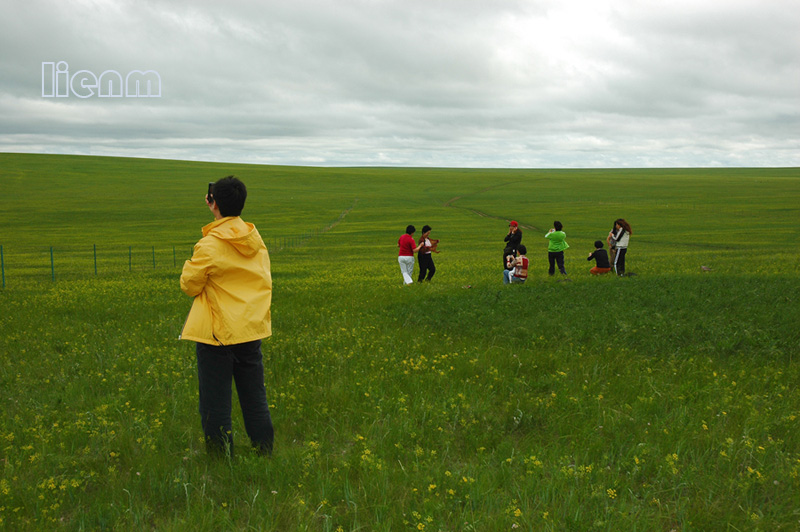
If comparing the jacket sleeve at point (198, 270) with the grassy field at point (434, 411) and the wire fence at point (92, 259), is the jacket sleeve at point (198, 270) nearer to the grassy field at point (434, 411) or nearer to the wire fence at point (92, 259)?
the grassy field at point (434, 411)

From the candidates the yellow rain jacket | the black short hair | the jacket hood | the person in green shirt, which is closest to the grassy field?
the yellow rain jacket

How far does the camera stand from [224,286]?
479 cm

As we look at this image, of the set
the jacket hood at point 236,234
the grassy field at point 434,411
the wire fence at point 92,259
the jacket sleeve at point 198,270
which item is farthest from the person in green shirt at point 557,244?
the wire fence at point 92,259

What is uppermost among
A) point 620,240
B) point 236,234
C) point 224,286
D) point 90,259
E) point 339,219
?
point 236,234

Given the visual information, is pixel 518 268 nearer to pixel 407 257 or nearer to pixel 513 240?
pixel 513 240

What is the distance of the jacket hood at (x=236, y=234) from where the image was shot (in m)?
4.70

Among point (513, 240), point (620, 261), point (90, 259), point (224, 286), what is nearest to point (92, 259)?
point (90, 259)

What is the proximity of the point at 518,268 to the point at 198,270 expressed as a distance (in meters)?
12.0

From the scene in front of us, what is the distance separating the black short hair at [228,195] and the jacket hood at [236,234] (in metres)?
0.08

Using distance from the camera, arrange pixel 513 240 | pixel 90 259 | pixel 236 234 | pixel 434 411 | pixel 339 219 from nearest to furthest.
A: pixel 236 234 → pixel 434 411 → pixel 513 240 → pixel 90 259 → pixel 339 219

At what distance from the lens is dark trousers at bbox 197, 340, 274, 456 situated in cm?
487

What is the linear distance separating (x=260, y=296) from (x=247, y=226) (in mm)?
613

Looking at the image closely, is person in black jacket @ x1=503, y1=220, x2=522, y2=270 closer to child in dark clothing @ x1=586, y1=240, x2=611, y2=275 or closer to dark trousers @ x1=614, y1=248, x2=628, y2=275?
child in dark clothing @ x1=586, y1=240, x2=611, y2=275

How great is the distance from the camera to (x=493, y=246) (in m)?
41.3
